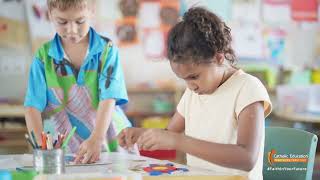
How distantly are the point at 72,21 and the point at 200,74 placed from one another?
553mm

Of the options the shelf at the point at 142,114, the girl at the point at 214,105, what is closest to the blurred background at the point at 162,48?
the shelf at the point at 142,114

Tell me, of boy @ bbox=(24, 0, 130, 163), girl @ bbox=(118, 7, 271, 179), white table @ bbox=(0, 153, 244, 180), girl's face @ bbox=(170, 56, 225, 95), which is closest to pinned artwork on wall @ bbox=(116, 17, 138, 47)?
boy @ bbox=(24, 0, 130, 163)

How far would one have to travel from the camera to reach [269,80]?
469 centimetres

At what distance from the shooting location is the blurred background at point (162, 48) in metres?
4.55

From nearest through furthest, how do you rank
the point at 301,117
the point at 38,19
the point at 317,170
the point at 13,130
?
the point at 301,117 → the point at 317,170 → the point at 13,130 → the point at 38,19

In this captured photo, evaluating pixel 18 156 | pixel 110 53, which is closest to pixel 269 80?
pixel 110 53

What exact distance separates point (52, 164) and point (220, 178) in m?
0.40

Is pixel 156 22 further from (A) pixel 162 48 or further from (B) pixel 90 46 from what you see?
(B) pixel 90 46

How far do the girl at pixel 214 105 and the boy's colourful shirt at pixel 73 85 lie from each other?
1.18 feet

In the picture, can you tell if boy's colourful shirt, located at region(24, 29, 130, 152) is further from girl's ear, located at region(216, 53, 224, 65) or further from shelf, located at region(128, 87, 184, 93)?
shelf, located at region(128, 87, 184, 93)

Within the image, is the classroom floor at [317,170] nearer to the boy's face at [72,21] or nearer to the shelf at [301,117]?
the shelf at [301,117]

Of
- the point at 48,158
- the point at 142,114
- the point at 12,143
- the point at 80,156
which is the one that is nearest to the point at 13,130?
the point at 12,143

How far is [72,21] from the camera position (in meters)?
1.83

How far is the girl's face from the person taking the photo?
1448 millimetres
